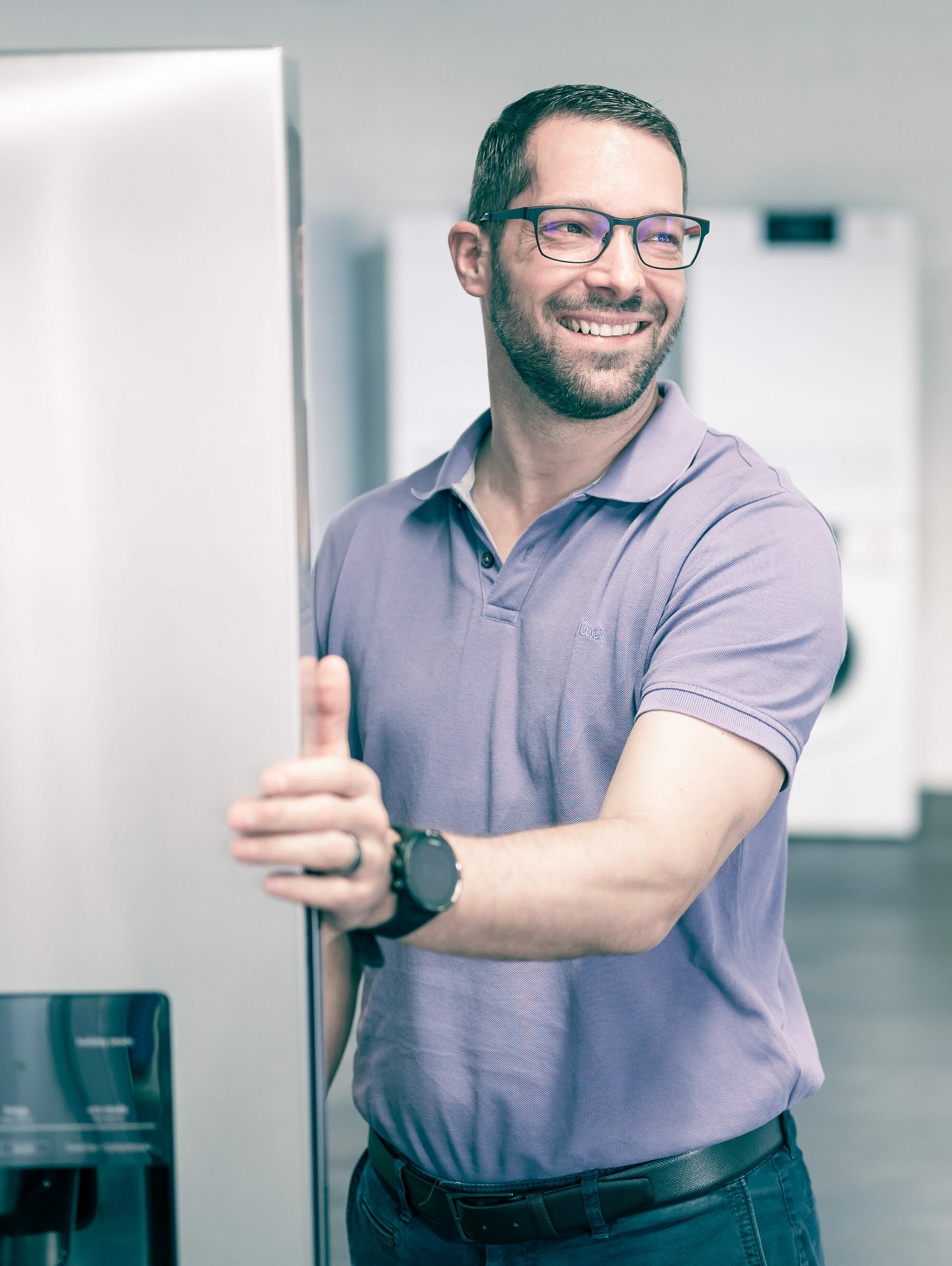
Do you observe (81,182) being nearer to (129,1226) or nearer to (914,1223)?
(129,1226)

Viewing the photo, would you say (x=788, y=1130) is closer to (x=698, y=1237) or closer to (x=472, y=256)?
(x=698, y=1237)

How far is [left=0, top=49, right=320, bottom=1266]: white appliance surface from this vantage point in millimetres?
430

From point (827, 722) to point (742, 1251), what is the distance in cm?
264

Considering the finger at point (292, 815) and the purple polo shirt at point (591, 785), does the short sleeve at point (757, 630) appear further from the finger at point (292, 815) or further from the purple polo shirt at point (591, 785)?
the finger at point (292, 815)

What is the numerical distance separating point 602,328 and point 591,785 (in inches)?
14.2

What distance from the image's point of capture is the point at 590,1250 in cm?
81

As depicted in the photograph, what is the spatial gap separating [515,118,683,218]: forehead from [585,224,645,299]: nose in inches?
0.6

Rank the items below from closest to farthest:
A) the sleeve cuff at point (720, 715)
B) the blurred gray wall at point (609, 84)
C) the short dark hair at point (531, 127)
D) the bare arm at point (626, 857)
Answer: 1. the bare arm at point (626, 857)
2. the sleeve cuff at point (720, 715)
3. the short dark hair at point (531, 127)
4. the blurred gray wall at point (609, 84)

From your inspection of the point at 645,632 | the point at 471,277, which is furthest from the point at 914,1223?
the point at 471,277

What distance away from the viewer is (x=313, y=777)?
0.44 m

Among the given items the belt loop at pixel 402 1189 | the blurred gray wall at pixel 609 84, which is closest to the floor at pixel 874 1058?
the belt loop at pixel 402 1189

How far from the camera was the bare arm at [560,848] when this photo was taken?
44cm

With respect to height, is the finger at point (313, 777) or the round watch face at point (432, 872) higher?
the finger at point (313, 777)

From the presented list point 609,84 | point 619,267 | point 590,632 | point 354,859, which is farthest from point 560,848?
point 609,84
